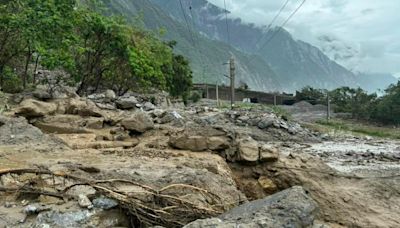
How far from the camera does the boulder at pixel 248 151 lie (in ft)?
30.7

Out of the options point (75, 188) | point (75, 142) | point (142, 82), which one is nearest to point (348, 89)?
point (142, 82)

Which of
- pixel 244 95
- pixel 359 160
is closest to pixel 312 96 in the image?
pixel 244 95

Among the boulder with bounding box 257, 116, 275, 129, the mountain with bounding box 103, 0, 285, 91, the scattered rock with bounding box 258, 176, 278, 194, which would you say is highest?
the mountain with bounding box 103, 0, 285, 91

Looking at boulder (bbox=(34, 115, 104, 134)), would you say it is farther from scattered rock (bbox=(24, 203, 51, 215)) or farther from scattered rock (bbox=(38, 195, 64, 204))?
scattered rock (bbox=(24, 203, 51, 215))

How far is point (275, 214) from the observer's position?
15.2 ft

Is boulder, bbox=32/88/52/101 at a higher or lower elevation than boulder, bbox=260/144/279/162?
higher

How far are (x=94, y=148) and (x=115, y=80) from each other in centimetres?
1618

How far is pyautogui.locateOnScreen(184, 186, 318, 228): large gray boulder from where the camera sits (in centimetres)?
436

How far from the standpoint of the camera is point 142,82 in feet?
80.5

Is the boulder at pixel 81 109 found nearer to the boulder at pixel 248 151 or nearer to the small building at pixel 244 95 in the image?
the boulder at pixel 248 151

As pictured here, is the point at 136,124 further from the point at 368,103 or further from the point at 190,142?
Answer: the point at 368,103

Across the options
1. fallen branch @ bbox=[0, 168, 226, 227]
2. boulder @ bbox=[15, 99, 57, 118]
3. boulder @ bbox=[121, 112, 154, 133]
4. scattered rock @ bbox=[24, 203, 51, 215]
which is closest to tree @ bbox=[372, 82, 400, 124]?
boulder @ bbox=[121, 112, 154, 133]

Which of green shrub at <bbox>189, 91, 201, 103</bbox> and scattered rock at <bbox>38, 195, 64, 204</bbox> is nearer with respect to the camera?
scattered rock at <bbox>38, 195, 64, 204</bbox>

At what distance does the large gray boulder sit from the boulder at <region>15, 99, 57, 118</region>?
8.73m
